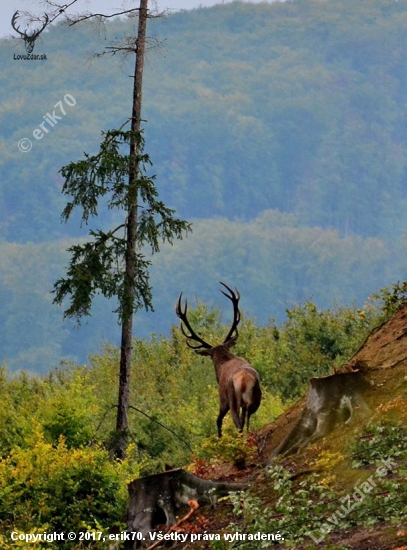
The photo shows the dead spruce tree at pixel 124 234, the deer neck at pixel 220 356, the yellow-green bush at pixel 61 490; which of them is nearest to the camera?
the yellow-green bush at pixel 61 490

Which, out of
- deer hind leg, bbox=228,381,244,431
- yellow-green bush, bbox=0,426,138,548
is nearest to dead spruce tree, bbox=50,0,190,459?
deer hind leg, bbox=228,381,244,431

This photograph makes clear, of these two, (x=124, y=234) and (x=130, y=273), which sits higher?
(x=124, y=234)

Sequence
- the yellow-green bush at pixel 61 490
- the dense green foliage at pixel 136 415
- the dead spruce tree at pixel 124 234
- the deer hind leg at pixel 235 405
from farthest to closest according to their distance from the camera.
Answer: the dead spruce tree at pixel 124 234 < the deer hind leg at pixel 235 405 < the dense green foliage at pixel 136 415 < the yellow-green bush at pixel 61 490

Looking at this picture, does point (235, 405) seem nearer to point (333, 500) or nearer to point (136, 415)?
point (333, 500)

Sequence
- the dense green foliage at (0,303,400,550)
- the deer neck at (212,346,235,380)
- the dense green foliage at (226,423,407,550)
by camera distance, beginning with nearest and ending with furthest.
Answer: the dense green foliage at (226,423,407,550), the dense green foliage at (0,303,400,550), the deer neck at (212,346,235,380)

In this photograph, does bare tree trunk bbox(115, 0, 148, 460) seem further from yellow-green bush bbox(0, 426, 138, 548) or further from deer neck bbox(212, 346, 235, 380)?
yellow-green bush bbox(0, 426, 138, 548)

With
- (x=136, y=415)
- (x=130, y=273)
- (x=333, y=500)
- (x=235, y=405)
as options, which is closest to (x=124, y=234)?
(x=130, y=273)

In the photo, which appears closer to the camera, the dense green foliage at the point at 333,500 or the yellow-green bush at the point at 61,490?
the dense green foliage at the point at 333,500

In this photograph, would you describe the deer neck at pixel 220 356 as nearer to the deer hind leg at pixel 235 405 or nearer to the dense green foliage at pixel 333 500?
the deer hind leg at pixel 235 405

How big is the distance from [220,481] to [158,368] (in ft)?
78.2

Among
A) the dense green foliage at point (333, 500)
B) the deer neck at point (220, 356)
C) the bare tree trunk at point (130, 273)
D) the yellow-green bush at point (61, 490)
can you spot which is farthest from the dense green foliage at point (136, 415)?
the deer neck at point (220, 356)

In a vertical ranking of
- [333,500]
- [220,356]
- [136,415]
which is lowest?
[333,500]

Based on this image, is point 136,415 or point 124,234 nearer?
point 124,234

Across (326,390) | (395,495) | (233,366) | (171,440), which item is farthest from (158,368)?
(395,495)
